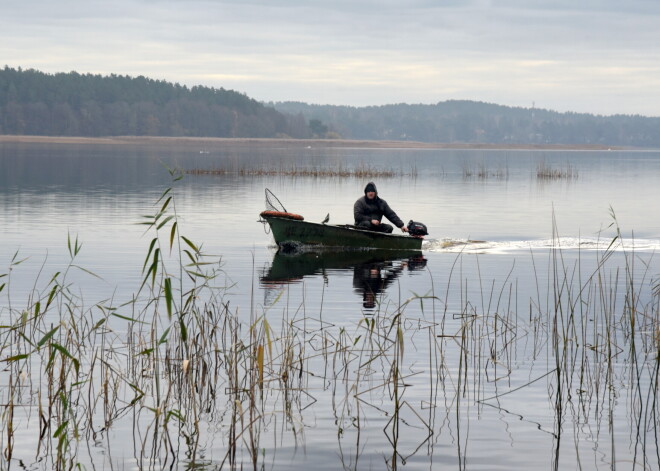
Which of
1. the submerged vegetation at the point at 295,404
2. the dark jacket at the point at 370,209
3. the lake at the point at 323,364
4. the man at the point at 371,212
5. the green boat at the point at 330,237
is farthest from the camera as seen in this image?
the green boat at the point at 330,237

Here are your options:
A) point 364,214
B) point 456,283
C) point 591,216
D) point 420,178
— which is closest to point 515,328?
point 456,283

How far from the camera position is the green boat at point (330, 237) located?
22.0 m

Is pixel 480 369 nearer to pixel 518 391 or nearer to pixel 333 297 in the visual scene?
pixel 518 391

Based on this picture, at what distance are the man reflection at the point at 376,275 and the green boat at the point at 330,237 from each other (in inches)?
19.7

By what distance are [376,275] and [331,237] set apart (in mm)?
3386

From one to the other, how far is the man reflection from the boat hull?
0.49 meters

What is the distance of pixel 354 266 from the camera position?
20.5m

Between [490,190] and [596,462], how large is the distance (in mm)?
45001

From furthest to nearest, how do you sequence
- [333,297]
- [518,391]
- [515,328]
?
[333,297] < [515,328] < [518,391]

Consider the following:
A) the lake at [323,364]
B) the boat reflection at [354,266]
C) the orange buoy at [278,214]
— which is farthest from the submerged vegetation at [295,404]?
the orange buoy at [278,214]

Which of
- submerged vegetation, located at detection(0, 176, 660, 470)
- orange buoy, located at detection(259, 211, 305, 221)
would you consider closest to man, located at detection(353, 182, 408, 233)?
orange buoy, located at detection(259, 211, 305, 221)

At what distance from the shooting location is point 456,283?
18.1m

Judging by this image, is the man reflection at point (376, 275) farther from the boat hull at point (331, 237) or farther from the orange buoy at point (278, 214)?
the orange buoy at point (278, 214)

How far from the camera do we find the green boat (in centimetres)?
2205
